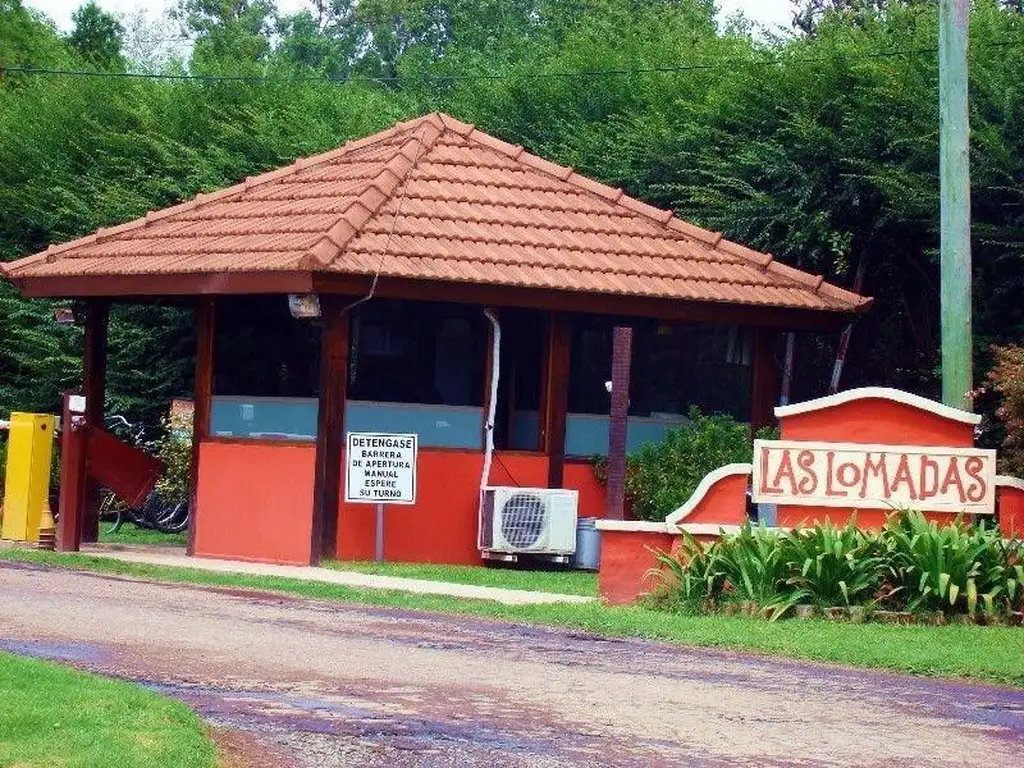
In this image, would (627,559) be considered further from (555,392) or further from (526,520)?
(555,392)

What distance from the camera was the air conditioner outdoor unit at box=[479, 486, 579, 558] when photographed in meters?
21.3

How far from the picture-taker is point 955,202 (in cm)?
1808

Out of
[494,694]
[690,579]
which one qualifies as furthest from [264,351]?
[494,694]

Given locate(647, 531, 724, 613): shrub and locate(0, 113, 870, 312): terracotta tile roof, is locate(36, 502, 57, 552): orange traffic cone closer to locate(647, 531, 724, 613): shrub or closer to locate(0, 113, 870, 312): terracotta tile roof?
locate(0, 113, 870, 312): terracotta tile roof

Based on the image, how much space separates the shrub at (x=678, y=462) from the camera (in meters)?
21.7

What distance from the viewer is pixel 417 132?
2452cm

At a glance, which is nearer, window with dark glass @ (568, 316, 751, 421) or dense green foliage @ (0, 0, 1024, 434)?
dense green foliage @ (0, 0, 1024, 434)

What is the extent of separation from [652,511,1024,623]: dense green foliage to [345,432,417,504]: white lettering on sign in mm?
5234

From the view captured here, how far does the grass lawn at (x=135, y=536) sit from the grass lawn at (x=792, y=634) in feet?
22.1

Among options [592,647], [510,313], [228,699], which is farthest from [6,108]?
[228,699]

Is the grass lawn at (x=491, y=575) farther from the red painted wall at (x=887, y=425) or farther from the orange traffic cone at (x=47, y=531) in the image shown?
the orange traffic cone at (x=47, y=531)

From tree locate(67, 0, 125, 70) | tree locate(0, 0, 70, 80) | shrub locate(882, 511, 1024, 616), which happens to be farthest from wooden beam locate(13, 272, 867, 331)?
tree locate(67, 0, 125, 70)

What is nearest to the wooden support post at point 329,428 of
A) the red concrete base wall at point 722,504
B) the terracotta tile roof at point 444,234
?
the terracotta tile roof at point 444,234

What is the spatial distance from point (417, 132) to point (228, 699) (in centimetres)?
1466
